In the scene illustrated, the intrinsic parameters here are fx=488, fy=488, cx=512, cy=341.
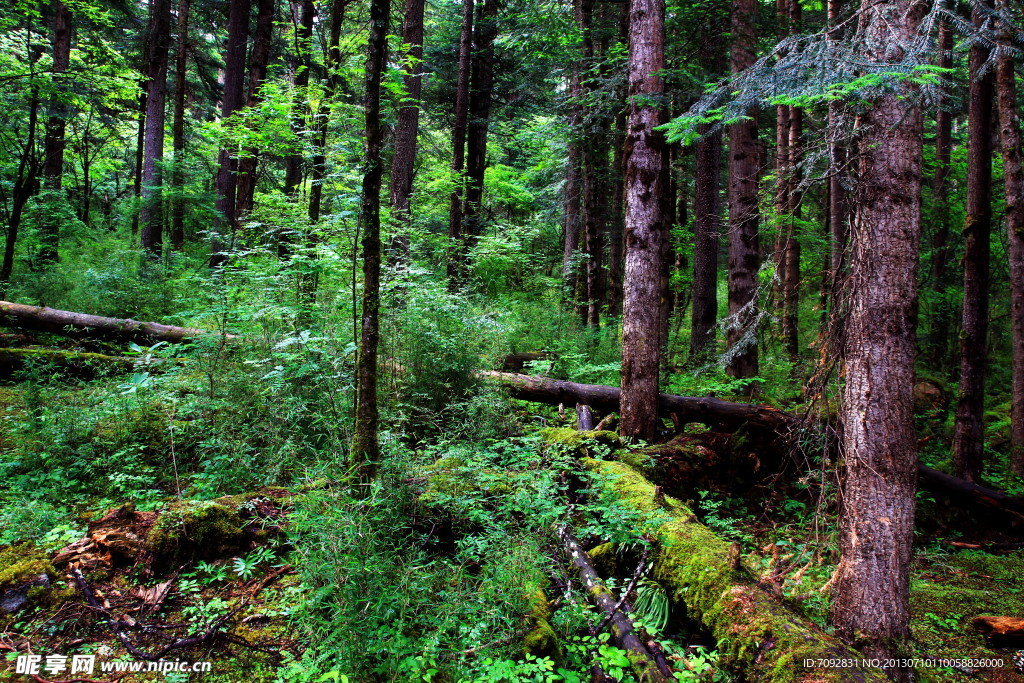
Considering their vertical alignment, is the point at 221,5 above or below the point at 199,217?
above

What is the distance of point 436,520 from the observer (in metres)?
4.12

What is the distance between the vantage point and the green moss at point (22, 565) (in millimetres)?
3305

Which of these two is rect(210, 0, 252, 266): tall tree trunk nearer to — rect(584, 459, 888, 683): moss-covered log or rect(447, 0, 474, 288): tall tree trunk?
rect(447, 0, 474, 288): tall tree trunk

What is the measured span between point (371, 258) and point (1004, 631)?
6067 millimetres

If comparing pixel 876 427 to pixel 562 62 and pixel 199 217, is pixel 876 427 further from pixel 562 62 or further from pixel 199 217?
pixel 199 217

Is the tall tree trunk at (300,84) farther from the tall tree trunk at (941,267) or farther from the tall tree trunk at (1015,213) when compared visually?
the tall tree trunk at (941,267)

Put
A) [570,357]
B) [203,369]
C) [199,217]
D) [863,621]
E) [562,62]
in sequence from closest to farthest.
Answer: [863,621]
[203,369]
[570,357]
[562,62]
[199,217]

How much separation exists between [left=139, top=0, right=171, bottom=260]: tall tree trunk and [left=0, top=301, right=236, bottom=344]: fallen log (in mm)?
6409

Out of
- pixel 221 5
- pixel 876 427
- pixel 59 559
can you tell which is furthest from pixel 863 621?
pixel 221 5

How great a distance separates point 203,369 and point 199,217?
1202 cm

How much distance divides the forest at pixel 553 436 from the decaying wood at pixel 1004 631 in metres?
0.09

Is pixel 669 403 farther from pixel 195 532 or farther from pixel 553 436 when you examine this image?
pixel 195 532

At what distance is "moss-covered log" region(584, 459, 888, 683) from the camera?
9.55 ft

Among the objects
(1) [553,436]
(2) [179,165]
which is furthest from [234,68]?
(1) [553,436]
